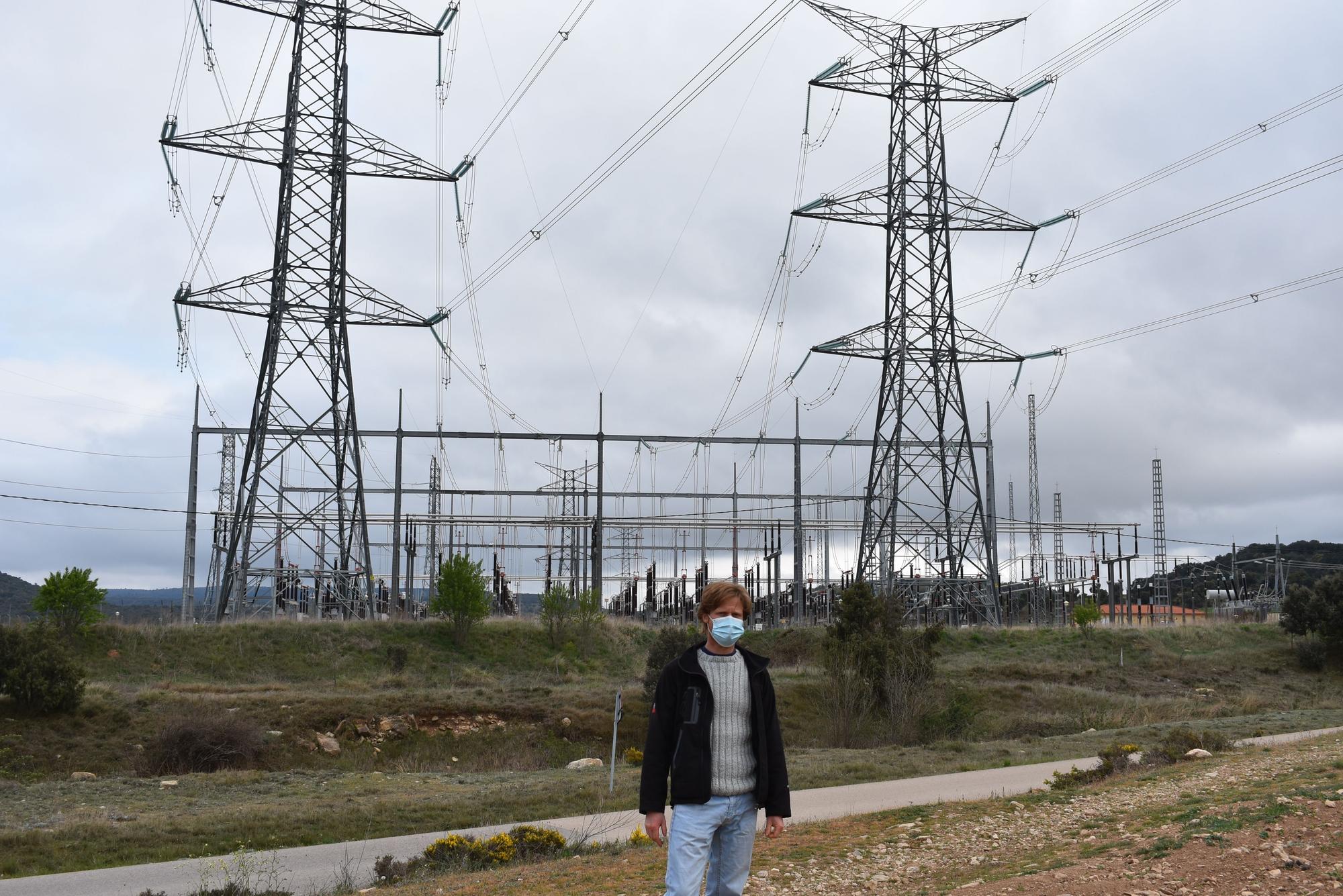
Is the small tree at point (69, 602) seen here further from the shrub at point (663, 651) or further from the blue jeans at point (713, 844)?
the blue jeans at point (713, 844)

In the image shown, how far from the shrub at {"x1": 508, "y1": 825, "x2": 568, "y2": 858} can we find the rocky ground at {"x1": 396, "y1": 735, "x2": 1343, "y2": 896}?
1.94 feet

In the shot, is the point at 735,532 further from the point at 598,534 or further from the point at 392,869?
the point at 392,869

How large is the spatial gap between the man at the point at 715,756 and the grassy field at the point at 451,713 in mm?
9317

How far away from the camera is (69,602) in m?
30.7

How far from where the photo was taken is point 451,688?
95.1ft

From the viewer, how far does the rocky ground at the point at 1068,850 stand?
7.31m

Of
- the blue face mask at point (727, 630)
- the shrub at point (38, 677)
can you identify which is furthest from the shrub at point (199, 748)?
the blue face mask at point (727, 630)

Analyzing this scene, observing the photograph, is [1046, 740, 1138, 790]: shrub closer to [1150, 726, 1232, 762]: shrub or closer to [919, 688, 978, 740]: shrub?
[1150, 726, 1232, 762]: shrub

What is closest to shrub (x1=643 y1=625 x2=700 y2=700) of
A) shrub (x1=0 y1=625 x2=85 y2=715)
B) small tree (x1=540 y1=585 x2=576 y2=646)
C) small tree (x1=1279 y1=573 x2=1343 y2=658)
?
small tree (x1=540 y1=585 x2=576 y2=646)

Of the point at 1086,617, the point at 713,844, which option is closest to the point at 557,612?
the point at 1086,617

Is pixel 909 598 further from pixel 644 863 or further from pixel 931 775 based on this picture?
pixel 644 863

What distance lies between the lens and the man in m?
5.21

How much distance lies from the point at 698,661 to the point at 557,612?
31.9 meters

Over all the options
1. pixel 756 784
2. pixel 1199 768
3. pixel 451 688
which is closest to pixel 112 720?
pixel 451 688
